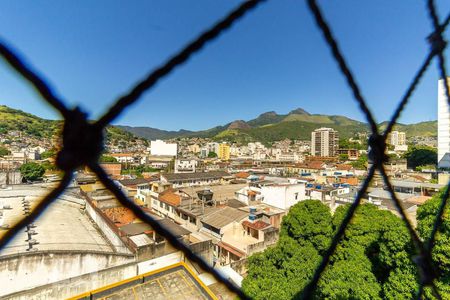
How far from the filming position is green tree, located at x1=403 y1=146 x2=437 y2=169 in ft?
87.2

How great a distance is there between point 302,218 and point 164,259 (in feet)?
11.3

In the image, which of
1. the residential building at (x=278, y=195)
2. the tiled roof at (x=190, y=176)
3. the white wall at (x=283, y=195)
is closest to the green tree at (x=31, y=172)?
the tiled roof at (x=190, y=176)

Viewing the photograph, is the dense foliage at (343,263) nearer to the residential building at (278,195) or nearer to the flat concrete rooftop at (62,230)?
the flat concrete rooftop at (62,230)

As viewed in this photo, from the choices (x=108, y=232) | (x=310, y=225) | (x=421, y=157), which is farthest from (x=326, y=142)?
(x=108, y=232)

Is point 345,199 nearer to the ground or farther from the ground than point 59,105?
nearer to the ground

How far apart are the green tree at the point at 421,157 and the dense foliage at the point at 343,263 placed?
27.0 meters

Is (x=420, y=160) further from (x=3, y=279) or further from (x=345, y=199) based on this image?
(x=3, y=279)

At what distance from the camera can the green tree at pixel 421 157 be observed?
26.6 meters

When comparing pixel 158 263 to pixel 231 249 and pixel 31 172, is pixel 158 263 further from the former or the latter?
pixel 31 172

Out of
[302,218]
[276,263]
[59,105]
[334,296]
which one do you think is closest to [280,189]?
[302,218]

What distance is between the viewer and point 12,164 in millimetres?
22219

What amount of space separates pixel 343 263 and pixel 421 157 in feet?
96.9

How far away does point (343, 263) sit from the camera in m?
4.90

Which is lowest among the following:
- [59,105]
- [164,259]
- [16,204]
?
[164,259]
